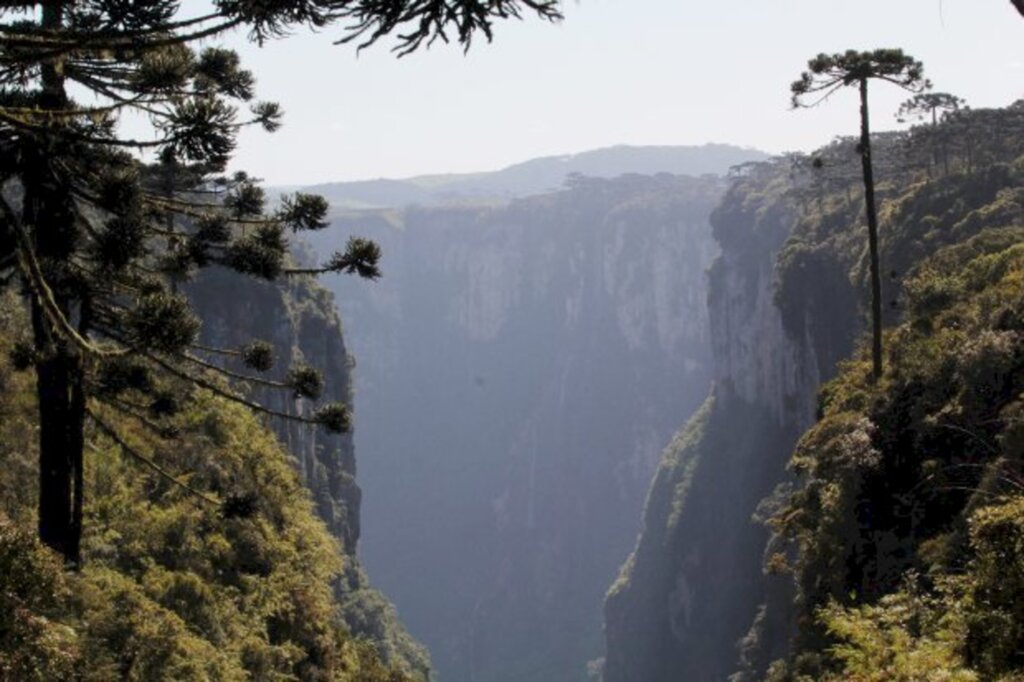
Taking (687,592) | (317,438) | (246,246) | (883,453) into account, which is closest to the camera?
(246,246)

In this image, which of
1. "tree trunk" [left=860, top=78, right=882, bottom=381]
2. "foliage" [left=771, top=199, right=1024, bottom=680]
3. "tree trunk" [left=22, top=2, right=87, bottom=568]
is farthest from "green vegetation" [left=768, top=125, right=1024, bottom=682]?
"tree trunk" [left=22, top=2, right=87, bottom=568]

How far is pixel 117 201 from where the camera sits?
1054 centimetres

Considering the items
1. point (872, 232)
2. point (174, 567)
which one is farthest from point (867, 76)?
point (174, 567)

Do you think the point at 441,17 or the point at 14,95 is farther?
the point at 14,95

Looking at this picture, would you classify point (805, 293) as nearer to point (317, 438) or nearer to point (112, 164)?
point (317, 438)

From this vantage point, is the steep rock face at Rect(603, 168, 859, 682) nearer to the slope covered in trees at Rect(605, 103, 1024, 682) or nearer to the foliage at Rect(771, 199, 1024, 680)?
the slope covered in trees at Rect(605, 103, 1024, 682)

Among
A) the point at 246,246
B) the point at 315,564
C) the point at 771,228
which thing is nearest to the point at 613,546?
the point at 771,228

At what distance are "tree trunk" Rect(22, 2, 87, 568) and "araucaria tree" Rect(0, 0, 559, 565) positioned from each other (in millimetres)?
17

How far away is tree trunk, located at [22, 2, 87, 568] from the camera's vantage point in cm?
1117

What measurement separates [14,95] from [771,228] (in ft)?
376

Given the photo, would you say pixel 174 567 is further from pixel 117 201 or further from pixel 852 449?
pixel 852 449

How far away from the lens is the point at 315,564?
24.3 m

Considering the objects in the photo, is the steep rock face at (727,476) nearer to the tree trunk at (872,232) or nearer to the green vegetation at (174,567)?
the tree trunk at (872,232)

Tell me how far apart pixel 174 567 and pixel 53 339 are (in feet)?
28.7
